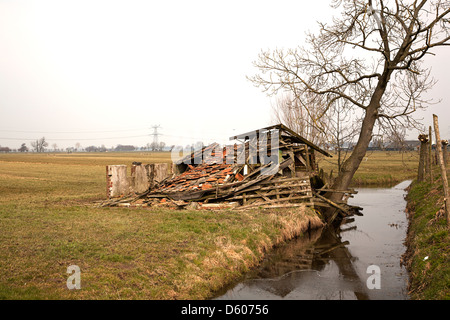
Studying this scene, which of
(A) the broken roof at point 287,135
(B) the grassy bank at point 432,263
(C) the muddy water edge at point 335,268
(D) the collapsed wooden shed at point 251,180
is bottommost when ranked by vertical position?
(C) the muddy water edge at point 335,268

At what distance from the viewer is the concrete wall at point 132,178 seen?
17438 mm

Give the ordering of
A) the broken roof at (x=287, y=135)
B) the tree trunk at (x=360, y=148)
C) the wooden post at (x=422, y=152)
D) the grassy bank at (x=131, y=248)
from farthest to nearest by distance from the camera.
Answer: the wooden post at (x=422, y=152), the broken roof at (x=287, y=135), the tree trunk at (x=360, y=148), the grassy bank at (x=131, y=248)

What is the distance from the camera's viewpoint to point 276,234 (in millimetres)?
12031

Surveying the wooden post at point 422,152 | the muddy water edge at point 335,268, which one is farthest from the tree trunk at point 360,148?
the wooden post at point 422,152

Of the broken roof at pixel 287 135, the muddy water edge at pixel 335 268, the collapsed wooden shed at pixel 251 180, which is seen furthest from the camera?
the broken roof at pixel 287 135

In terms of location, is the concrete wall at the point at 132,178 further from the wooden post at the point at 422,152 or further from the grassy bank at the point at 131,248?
the wooden post at the point at 422,152

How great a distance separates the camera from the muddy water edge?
798 cm

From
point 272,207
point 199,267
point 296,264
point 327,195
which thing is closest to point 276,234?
Result: point 296,264

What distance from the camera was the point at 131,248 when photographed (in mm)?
8672

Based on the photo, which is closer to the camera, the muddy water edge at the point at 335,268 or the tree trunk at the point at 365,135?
the muddy water edge at the point at 335,268

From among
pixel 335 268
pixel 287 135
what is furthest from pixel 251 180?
pixel 335 268

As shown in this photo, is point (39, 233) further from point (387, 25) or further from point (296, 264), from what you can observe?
point (387, 25)

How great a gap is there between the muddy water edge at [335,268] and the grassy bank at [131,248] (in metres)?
0.56
